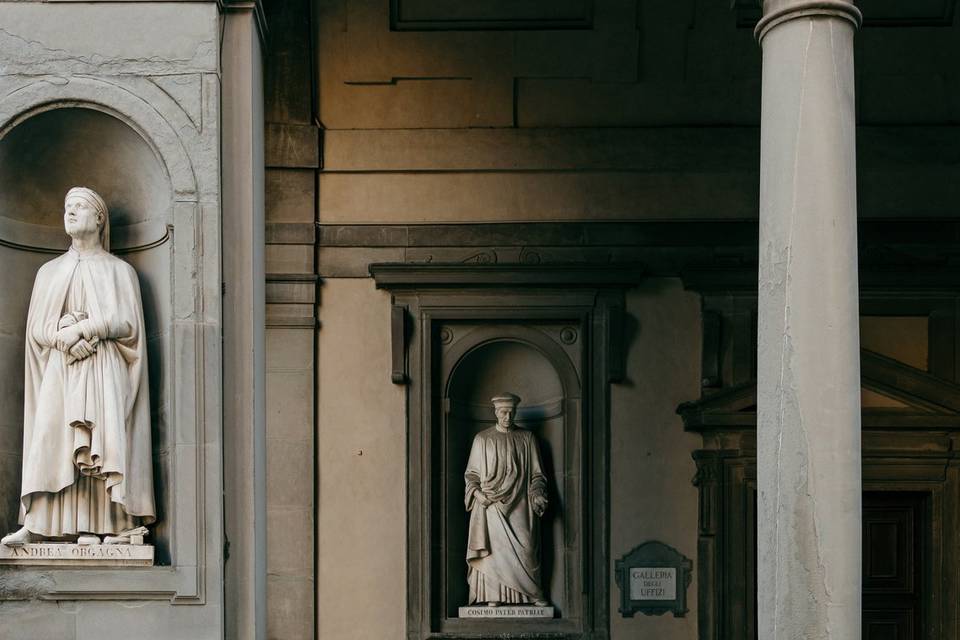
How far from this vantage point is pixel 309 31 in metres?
12.0

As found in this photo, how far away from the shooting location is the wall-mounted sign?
11.8 meters

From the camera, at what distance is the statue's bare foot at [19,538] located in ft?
25.4

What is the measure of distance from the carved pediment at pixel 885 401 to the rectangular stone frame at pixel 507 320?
0.92 meters

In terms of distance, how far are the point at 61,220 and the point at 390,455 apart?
15.0 feet

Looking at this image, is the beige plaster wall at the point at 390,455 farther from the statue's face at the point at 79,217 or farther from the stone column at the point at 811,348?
the stone column at the point at 811,348

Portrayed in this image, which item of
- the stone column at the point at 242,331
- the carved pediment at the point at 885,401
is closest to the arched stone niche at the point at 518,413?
the carved pediment at the point at 885,401

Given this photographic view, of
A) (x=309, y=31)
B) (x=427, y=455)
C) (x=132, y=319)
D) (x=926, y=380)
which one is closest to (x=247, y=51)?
(x=132, y=319)

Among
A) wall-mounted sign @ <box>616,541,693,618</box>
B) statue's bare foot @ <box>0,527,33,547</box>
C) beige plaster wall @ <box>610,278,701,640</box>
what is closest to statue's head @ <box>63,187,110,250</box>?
statue's bare foot @ <box>0,527,33,547</box>

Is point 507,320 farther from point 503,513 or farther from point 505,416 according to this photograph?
point 503,513

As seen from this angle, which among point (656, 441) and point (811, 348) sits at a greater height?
point (811, 348)

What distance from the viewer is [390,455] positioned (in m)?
12.0

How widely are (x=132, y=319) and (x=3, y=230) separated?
1053 millimetres

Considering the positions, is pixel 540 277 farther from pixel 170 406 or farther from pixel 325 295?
pixel 170 406

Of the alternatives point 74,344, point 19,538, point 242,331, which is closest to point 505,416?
point 242,331
